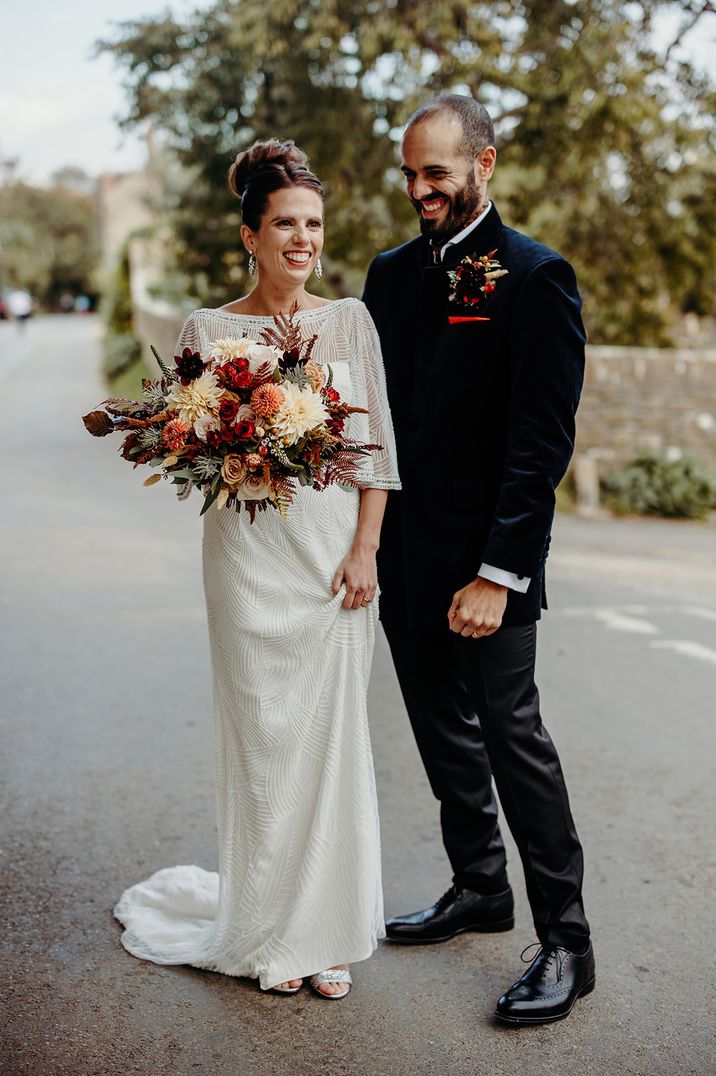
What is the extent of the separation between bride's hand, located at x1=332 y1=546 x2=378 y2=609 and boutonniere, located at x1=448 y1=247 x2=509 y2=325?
71 centimetres

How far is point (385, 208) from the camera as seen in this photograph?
15.3 meters

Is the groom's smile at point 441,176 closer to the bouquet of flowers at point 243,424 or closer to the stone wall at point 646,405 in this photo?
the bouquet of flowers at point 243,424

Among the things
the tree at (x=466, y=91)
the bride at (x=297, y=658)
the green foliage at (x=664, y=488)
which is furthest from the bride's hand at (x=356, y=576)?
the green foliage at (x=664, y=488)

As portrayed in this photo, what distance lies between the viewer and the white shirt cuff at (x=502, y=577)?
3.08 metres

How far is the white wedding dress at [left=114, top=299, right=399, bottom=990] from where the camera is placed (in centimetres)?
326

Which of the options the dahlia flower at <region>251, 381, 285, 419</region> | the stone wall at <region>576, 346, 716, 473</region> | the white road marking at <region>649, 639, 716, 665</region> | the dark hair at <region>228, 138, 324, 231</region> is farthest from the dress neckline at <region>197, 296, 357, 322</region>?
the stone wall at <region>576, 346, 716, 473</region>

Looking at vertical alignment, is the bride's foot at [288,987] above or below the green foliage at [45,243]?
below

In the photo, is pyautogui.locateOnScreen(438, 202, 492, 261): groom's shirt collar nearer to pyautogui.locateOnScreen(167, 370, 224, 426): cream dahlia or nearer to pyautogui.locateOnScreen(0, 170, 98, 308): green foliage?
pyautogui.locateOnScreen(167, 370, 224, 426): cream dahlia

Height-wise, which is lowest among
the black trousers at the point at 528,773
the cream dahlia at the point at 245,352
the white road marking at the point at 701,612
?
the white road marking at the point at 701,612

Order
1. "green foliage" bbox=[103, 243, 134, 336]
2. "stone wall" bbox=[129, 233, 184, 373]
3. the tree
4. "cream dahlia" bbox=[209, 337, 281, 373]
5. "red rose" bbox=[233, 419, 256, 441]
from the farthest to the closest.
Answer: "green foliage" bbox=[103, 243, 134, 336] → "stone wall" bbox=[129, 233, 184, 373] → the tree → "cream dahlia" bbox=[209, 337, 281, 373] → "red rose" bbox=[233, 419, 256, 441]

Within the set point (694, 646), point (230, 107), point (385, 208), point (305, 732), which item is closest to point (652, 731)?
point (694, 646)

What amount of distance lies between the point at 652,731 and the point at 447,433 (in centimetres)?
293

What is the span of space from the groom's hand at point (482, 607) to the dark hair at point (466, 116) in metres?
1.16

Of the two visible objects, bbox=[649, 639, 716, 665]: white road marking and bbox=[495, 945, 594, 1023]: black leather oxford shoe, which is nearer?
bbox=[495, 945, 594, 1023]: black leather oxford shoe
